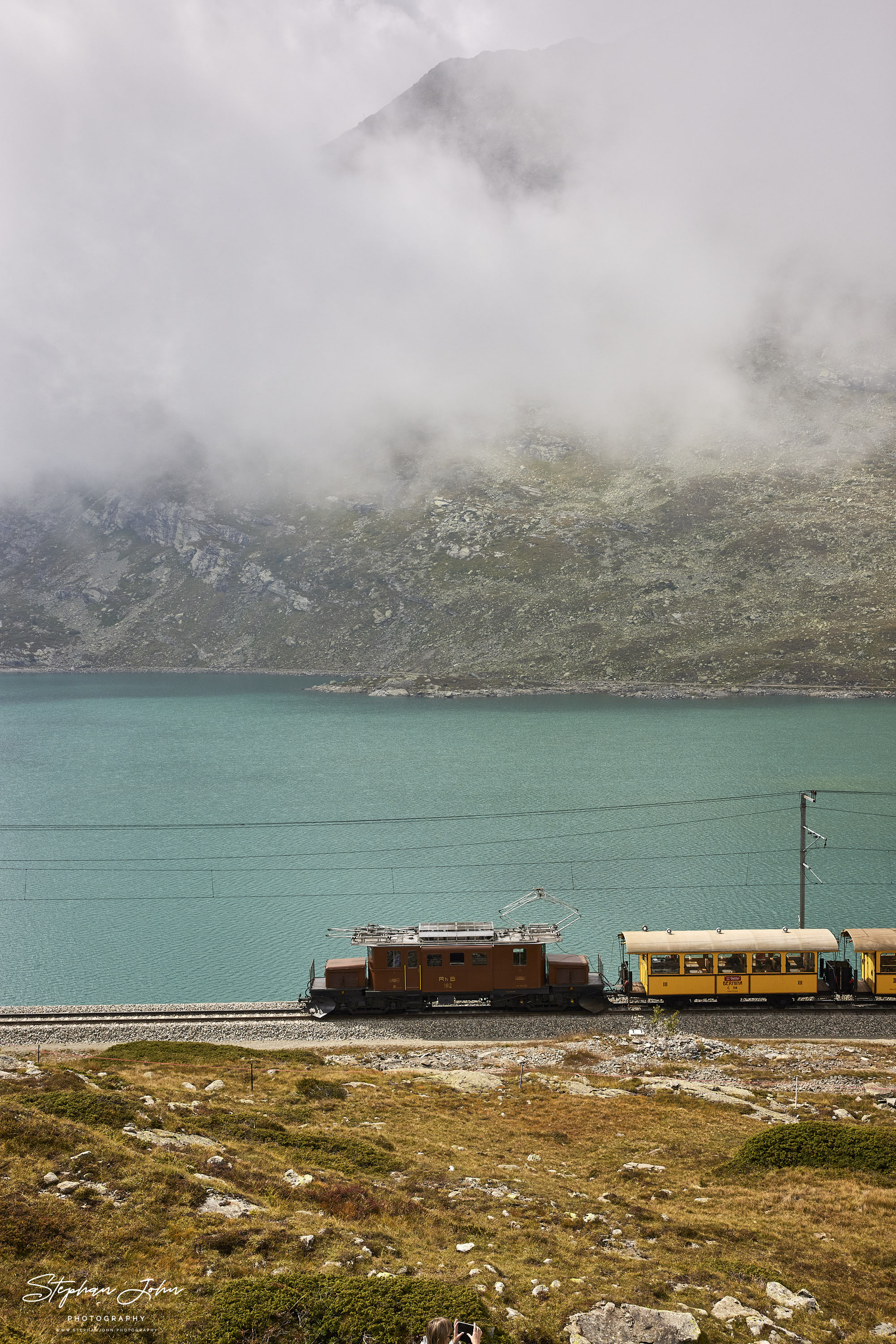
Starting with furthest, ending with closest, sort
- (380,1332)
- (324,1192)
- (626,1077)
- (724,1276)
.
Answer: (626,1077), (324,1192), (724,1276), (380,1332)

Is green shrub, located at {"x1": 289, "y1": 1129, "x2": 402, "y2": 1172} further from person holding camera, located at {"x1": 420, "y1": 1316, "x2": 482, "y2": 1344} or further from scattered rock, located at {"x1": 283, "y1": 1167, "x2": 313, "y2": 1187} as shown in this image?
person holding camera, located at {"x1": 420, "y1": 1316, "x2": 482, "y2": 1344}

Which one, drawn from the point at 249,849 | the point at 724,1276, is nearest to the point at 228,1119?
the point at 724,1276

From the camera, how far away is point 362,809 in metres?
93.7

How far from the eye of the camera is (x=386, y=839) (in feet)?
267

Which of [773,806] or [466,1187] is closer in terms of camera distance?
Answer: [466,1187]

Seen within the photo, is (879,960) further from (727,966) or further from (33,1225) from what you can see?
(33,1225)

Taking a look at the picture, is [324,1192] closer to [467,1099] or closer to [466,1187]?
[466,1187]

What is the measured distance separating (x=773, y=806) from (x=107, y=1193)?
8873 centimetres

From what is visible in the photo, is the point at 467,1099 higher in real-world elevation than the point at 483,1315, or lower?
lower

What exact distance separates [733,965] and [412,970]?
15958mm

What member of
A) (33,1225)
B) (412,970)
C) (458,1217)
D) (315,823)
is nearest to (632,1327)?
(458,1217)

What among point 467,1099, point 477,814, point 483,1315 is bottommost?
point 467,1099

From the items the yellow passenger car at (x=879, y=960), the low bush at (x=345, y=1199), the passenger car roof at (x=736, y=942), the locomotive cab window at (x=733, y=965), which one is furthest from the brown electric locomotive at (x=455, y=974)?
the low bush at (x=345, y=1199)

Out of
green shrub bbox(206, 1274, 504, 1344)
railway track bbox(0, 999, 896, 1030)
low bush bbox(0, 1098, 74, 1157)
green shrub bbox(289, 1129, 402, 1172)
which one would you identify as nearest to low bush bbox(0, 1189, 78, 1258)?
low bush bbox(0, 1098, 74, 1157)
